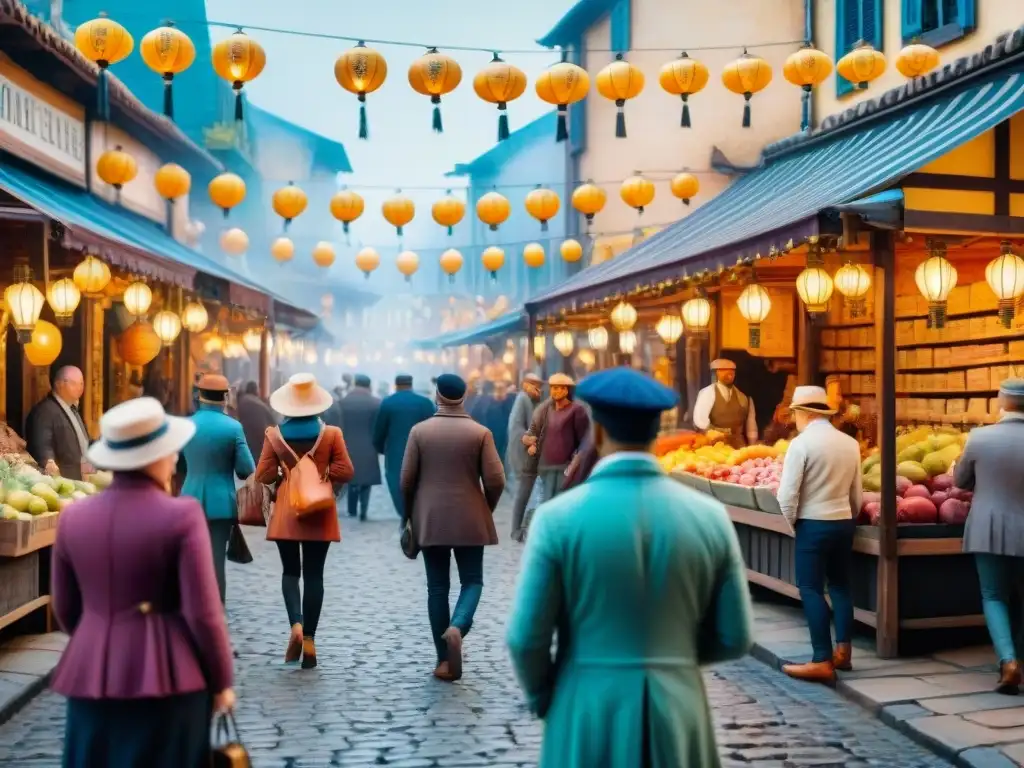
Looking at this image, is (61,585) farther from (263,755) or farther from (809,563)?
(809,563)

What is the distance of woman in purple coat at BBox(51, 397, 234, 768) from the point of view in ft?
13.1

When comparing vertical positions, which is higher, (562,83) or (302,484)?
(562,83)

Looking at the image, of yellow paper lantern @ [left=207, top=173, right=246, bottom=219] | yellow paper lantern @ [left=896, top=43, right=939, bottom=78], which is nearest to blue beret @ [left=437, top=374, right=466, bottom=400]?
yellow paper lantern @ [left=896, top=43, right=939, bottom=78]

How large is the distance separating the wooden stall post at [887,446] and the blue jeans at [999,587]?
0.85m

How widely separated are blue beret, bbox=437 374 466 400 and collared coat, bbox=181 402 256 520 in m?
1.56

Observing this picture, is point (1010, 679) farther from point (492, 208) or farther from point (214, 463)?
point (492, 208)

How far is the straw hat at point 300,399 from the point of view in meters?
A: 8.45

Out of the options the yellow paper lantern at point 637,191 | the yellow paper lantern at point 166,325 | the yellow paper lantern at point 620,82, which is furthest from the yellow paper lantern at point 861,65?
the yellow paper lantern at point 166,325

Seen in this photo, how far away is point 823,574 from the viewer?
27.2ft

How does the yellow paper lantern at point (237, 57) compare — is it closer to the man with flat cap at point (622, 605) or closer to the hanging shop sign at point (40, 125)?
the hanging shop sign at point (40, 125)

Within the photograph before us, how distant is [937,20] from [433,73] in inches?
267

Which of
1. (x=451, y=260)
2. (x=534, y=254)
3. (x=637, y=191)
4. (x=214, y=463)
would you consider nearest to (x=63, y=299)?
(x=214, y=463)

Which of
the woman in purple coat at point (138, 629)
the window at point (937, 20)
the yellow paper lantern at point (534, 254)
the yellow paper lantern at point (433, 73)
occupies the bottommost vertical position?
the woman in purple coat at point (138, 629)

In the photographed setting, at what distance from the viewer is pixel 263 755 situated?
634cm
